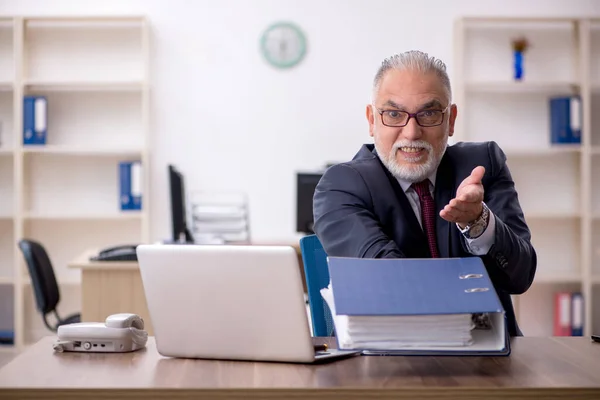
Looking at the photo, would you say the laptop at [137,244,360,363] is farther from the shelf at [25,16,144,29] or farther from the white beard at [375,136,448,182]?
the shelf at [25,16,144,29]

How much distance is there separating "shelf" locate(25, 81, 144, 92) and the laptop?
13.4ft

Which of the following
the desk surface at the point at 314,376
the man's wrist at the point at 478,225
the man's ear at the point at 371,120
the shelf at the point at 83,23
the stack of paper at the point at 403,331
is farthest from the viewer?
the shelf at the point at 83,23

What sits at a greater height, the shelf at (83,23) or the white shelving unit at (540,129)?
the shelf at (83,23)

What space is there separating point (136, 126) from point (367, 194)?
3.93 metres

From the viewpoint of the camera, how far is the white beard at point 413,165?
6.36ft

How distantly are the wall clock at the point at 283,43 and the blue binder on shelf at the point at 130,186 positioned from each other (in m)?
1.24

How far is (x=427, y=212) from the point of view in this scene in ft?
6.43

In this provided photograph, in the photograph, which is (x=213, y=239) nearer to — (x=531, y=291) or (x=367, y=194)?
(x=531, y=291)

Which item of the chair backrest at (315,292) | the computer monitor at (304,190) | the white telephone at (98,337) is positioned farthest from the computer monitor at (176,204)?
the white telephone at (98,337)

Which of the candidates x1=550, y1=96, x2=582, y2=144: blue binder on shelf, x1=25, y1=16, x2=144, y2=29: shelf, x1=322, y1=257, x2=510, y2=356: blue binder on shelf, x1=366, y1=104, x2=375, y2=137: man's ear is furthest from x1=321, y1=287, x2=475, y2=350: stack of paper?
x1=25, y1=16, x2=144, y2=29: shelf

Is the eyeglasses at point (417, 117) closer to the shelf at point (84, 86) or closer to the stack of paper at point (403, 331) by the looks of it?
the stack of paper at point (403, 331)

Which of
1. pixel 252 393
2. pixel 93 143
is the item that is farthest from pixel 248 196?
pixel 252 393

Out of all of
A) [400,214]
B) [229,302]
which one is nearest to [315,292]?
[400,214]

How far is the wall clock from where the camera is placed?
5.64 meters
